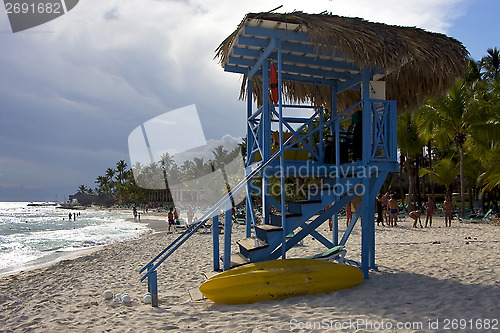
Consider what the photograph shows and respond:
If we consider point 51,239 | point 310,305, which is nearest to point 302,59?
point 310,305

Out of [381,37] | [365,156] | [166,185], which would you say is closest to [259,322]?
[365,156]

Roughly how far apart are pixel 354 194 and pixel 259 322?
3.04 meters

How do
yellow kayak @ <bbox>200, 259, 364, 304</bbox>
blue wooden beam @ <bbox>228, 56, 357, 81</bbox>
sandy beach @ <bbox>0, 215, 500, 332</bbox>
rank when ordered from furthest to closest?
1. blue wooden beam @ <bbox>228, 56, 357, 81</bbox>
2. yellow kayak @ <bbox>200, 259, 364, 304</bbox>
3. sandy beach @ <bbox>0, 215, 500, 332</bbox>

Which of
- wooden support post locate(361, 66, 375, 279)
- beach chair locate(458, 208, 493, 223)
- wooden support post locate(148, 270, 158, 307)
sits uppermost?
wooden support post locate(361, 66, 375, 279)

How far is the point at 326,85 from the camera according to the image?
766 centimetres

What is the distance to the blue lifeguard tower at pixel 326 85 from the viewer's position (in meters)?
5.73

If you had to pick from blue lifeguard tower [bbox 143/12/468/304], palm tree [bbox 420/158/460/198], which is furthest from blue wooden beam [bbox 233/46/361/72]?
palm tree [bbox 420/158/460/198]

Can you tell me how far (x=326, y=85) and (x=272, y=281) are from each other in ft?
14.6

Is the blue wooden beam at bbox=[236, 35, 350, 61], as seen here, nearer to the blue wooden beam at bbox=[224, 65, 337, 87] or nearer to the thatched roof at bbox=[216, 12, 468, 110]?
the thatched roof at bbox=[216, 12, 468, 110]

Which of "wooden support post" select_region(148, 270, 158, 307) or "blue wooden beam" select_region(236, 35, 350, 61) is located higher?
"blue wooden beam" select_region(236, 35, 350, 61)

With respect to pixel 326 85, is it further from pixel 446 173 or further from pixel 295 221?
pixel 446 173

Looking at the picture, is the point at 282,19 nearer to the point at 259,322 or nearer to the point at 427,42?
the point at 427,42

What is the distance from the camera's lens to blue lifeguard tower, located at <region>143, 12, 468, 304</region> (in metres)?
5.73

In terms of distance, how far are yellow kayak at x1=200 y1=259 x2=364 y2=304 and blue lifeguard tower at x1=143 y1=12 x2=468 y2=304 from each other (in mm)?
538
